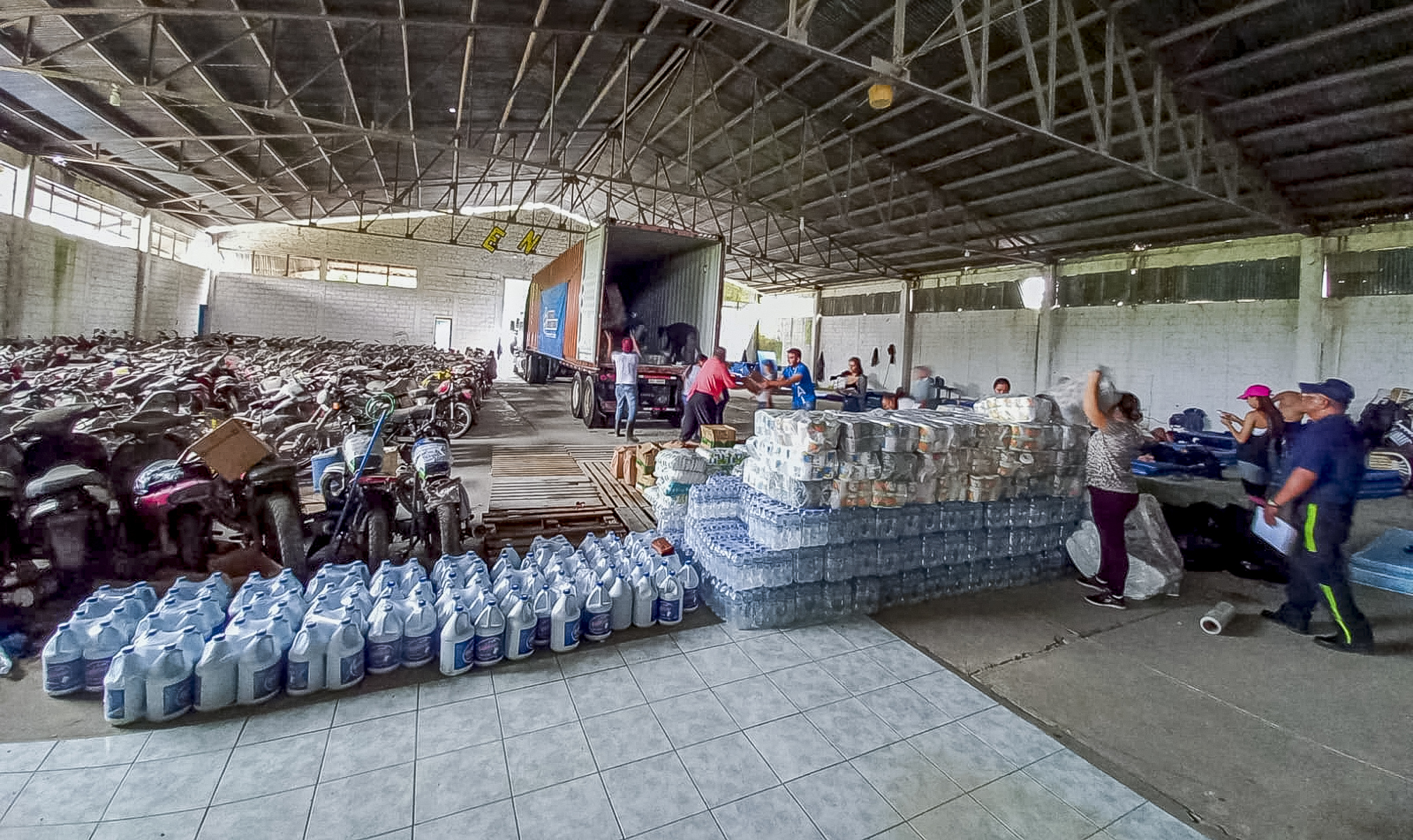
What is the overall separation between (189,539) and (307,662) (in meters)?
1.72

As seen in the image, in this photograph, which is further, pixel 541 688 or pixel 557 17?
pixel 557 17

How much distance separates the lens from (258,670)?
2.39 m

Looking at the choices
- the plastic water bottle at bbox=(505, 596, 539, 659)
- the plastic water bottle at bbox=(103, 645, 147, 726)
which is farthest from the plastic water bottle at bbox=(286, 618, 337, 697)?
the plastic water bottle at bbox=(505, 596, 539, 659)

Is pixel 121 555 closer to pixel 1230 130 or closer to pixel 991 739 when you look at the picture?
pixel 991 739

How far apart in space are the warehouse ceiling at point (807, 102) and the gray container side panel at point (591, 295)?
10.2 feet

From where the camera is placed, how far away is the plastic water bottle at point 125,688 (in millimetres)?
2227

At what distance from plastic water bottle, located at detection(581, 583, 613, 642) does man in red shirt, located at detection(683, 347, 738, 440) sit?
13.0 ft

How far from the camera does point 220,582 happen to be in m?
2.92

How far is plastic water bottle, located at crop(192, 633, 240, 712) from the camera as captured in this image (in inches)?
91.4

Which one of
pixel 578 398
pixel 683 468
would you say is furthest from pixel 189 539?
pixel 578 398

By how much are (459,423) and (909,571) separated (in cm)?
692

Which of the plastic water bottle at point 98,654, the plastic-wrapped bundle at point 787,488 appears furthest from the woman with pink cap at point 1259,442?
the plastic water bottle at point 98,654

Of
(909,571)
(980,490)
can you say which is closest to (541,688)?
(909,571)

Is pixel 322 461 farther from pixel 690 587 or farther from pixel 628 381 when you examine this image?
pixel 628 381
